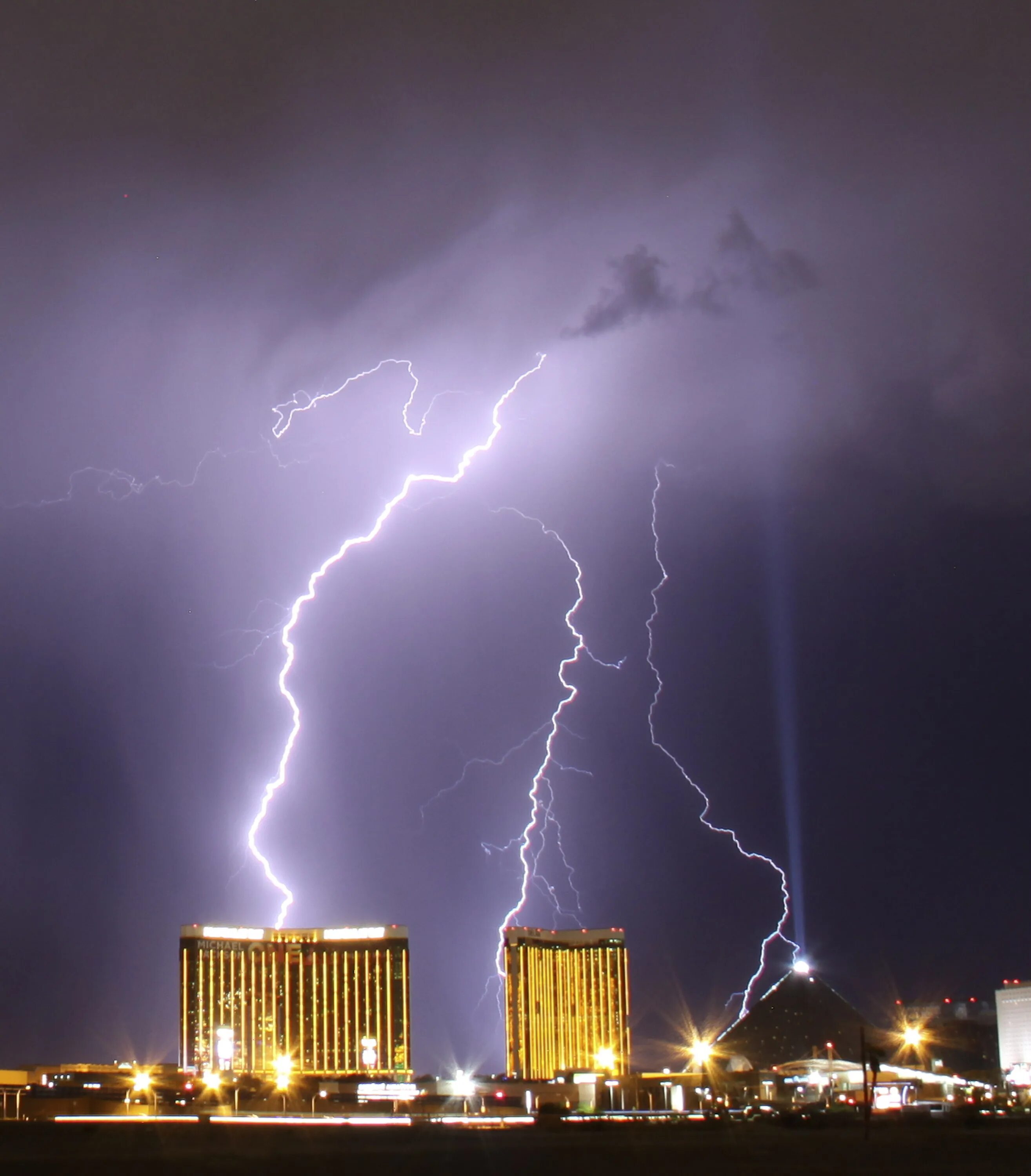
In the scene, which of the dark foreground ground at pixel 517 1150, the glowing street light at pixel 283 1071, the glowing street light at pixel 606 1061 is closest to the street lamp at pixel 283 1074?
the glowing street light at pixel 283 1071

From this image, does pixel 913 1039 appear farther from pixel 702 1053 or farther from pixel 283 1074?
pixel 283 1074

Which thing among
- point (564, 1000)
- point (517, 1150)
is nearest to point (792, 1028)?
point (564, 1000)

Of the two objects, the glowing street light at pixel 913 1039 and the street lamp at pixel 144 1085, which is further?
the glowing street light at pixel 913 1039

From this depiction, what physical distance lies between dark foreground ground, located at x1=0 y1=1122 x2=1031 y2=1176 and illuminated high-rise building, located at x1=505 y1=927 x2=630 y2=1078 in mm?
99401

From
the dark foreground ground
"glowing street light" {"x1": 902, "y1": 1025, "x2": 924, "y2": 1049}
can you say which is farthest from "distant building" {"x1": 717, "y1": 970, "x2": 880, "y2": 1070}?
the dark foreground ground

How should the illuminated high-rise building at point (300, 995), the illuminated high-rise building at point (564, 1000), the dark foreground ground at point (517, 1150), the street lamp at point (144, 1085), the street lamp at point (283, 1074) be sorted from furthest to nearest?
the illuminated high-rise building at point (564, 1000)
the illuminated high-rise building at point (300, 995)
the street lamp at point (283, 1074)
the street lamp at point (144, 1085)
the dark foreground ground at point (517, 1150)

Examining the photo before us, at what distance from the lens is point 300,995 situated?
137 meters

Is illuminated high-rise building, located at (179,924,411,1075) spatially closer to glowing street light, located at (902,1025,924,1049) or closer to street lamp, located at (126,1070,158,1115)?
street lamp, located at (126,1070,158,1115)

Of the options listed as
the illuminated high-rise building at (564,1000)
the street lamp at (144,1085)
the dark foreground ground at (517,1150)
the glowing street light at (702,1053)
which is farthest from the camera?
the illuminated high-rise building at (564,1000)

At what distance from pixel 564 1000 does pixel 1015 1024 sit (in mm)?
46283

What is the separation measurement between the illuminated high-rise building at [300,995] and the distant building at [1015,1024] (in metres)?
52.1

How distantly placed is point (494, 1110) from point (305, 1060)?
76.1 m

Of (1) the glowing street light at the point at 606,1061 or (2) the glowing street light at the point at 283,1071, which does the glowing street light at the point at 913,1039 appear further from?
(2) the glowing street light at the point at 283,1071

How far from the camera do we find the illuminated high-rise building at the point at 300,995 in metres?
132
